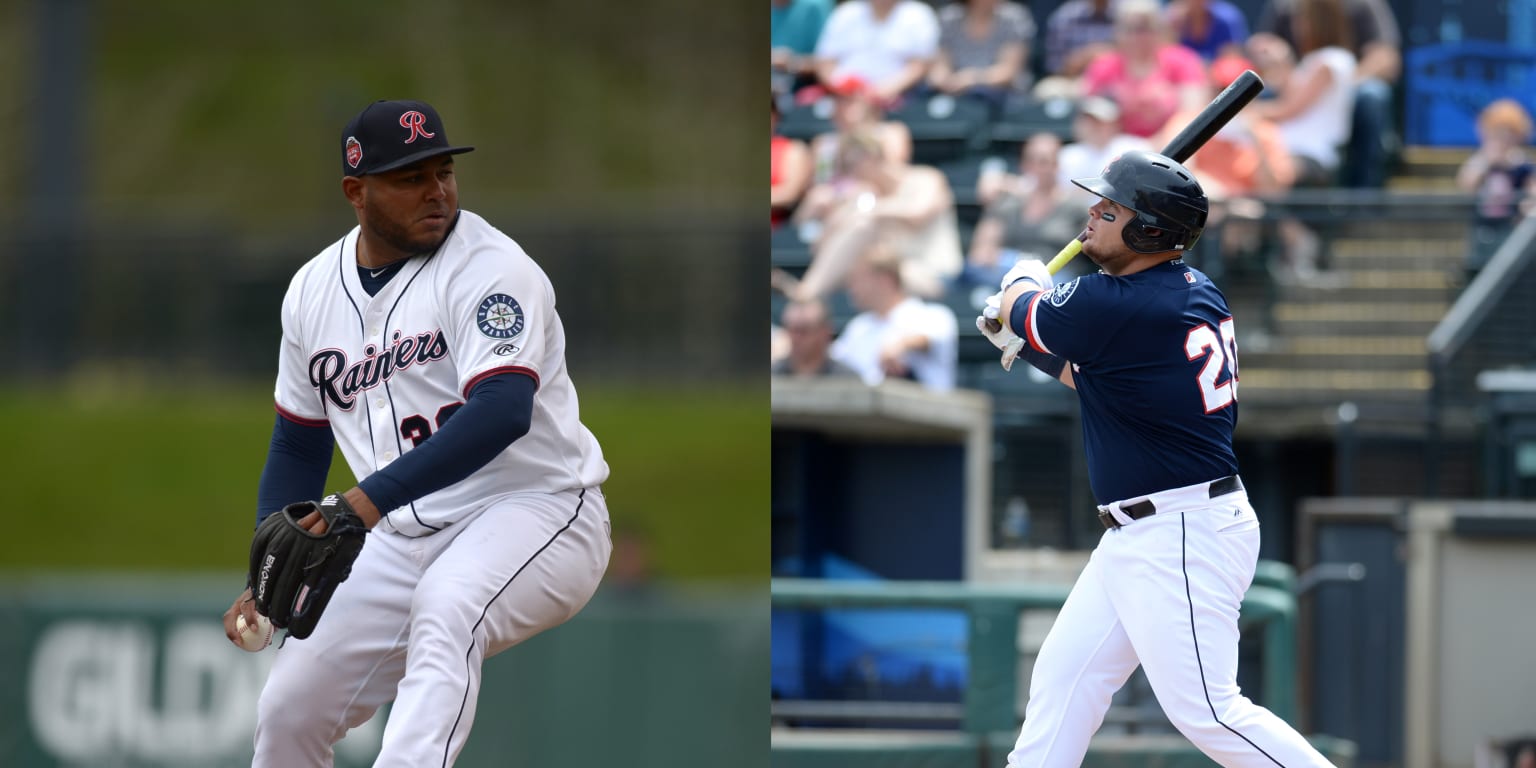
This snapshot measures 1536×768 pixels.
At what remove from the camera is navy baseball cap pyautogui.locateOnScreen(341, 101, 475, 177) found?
10.9 ft

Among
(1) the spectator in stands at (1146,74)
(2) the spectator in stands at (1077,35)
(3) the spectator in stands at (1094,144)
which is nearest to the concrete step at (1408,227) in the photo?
(1) the spectator in stands at (1146,74)

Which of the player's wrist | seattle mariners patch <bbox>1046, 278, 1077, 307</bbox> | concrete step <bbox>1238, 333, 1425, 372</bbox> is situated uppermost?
seattle mariners patch <bbox>1046, 278, 1077, 307</bbox>

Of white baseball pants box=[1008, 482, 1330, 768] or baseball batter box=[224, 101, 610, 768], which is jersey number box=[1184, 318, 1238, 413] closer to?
white baseball pants box=[1008, 482, 1330, 768]

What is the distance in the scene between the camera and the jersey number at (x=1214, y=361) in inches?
152

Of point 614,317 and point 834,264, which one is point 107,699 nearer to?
point 834,264

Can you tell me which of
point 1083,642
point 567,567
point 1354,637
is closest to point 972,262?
point 1354,637

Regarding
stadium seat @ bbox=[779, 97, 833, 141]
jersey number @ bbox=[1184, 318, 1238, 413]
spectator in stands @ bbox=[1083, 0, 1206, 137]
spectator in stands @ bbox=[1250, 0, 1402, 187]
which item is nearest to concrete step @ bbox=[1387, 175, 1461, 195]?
spectator in stands @ bbox=[1250, 0, 1402, 187]

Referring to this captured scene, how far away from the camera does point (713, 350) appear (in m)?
15.8

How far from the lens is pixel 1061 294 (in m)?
3.85

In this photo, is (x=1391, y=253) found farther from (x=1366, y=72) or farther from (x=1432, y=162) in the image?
(x=1432, y=162)

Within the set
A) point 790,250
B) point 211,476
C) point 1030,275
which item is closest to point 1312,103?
point 790,250

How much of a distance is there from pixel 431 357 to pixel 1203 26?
6268 millimetres

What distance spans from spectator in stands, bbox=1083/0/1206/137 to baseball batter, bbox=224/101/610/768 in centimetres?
494

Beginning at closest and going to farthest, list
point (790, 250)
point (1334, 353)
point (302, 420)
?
point (302, 420), point (790, 250), point (1334, 353)
